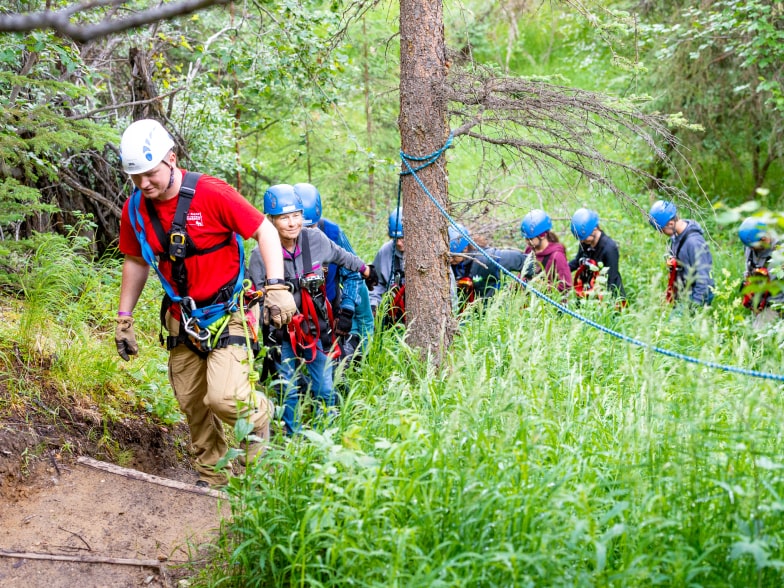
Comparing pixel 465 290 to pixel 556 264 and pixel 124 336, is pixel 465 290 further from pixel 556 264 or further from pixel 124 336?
pixel 124 336

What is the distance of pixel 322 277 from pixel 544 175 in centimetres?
185

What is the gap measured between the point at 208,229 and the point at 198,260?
0.20 meters

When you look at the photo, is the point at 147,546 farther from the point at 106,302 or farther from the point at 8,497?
the point at 106,302

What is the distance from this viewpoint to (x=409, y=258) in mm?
5457

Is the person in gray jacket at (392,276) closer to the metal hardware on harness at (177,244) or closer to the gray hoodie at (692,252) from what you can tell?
the metal hardware on harness at (177,244)

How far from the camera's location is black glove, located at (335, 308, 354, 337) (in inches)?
233

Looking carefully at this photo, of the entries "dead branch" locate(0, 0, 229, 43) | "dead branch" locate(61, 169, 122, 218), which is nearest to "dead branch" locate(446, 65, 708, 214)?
"dead branch" locate(0, 0, 229, 43)

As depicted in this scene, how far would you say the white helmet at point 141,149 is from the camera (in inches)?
168

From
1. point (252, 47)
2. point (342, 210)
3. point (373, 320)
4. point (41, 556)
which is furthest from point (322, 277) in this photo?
point (342, 210)

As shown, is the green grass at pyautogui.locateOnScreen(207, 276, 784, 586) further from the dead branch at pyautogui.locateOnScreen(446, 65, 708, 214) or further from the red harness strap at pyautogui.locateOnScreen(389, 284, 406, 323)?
the red harness strap at pyautogui.locateOnScreen(389, 284, 406, 323)

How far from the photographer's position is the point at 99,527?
4312 millimetres

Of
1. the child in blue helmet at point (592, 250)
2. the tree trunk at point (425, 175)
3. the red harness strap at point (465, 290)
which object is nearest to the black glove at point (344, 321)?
the tree trunk at point (425, 175)

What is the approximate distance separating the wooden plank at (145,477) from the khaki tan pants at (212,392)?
0.33 meters

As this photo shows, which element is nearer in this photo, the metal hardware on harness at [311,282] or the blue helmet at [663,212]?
the metal hardware on harness at [311,282]
